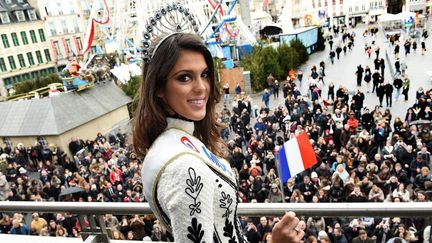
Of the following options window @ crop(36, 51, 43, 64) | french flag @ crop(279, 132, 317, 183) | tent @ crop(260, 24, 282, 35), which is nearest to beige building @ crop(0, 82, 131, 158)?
french flag @ crop(279, 132, 317, 183)

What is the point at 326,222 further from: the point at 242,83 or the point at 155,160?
the point at 242,83

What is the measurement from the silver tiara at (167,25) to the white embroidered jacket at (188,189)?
0.37 metres

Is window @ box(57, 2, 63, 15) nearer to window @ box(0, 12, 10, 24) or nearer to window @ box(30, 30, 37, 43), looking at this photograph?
window @ box(30, 30, 37, 43)

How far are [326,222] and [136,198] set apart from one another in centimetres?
620

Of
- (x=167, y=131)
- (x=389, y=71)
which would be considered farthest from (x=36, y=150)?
(x=389, y=71)

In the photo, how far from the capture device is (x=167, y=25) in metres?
1.86

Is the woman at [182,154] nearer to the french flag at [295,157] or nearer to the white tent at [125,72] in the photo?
the french flag at [295,157]

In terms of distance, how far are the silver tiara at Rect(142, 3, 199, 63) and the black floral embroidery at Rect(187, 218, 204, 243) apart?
0.73 metres

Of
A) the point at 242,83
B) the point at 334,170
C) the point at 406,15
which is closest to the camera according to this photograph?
the point at 334,170

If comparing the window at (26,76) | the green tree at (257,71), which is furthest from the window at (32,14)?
the green tree at (257,71)

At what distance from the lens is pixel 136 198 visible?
32.7ft

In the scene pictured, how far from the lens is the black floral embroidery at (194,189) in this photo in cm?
134

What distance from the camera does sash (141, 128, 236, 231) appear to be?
1.42 metres

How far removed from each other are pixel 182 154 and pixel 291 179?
8.78m
